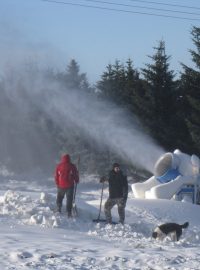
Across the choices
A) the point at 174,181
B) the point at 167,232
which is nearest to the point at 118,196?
the point at 167,232

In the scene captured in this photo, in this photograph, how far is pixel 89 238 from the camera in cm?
1409

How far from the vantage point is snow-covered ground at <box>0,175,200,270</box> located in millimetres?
10648

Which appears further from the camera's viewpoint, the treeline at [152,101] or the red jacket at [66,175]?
the treeline at [152,101]

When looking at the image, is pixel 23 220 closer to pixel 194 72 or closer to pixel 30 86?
pixel 194 72

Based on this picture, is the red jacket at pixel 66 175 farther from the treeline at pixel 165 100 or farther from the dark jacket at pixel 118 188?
the treeline at pixel 165 100

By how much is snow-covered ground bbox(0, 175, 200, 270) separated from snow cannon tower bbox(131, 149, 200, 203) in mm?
2243

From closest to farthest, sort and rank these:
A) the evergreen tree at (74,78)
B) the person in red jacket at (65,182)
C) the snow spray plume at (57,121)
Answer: the person in red jacket at (65,182) → the snow spray plume at (57,121) → the evergreen tree at (74,78)

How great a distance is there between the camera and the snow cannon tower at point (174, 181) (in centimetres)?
2255

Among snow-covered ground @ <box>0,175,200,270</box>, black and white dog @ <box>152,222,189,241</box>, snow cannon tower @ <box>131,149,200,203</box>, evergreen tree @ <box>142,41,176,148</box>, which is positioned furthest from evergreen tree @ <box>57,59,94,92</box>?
black and white dog @ <box>152,222,189,241</box>

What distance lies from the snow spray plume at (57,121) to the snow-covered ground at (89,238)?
374 inches

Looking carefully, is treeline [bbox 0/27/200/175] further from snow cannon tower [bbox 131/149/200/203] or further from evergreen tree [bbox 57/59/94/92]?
snow cannon tower [bbox 131/149/200/203]

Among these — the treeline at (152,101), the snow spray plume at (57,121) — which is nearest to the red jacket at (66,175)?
the snow spray plume at (57,121)

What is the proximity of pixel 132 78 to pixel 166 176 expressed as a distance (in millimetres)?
16193

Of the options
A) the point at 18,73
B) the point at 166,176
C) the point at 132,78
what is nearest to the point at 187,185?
the point at 166,176
